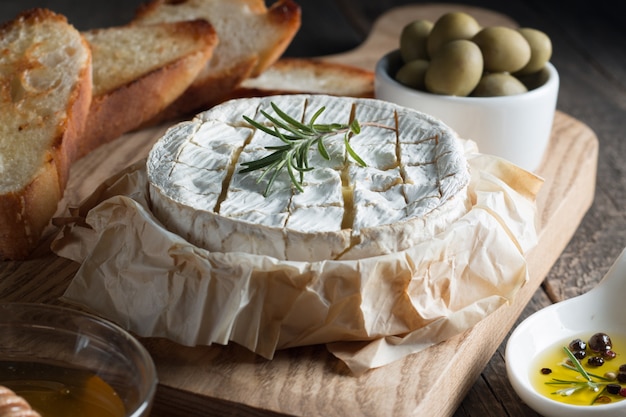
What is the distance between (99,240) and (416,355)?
73 cm

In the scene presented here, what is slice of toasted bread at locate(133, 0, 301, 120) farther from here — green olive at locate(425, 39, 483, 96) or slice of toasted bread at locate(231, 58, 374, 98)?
green olive at locate(425, 39, 483, 96)

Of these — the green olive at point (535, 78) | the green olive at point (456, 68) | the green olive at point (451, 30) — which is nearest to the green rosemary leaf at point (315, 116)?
the green olive at point (456, 68)

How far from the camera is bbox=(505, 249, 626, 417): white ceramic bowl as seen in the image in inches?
67.1

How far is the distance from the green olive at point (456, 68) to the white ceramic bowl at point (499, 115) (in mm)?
31

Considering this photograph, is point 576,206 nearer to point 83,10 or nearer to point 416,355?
point 416,355

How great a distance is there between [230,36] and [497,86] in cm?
104

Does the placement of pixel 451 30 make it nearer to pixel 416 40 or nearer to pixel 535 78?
pixel 416 40

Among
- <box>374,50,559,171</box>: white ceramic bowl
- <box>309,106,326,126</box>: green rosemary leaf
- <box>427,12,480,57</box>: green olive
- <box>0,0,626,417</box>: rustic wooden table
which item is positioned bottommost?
<box>0,0,626,417</box>: rustic wooden table

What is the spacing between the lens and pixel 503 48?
8.45 feet

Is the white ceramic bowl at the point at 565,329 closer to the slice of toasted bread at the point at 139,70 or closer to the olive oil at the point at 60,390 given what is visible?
the olive oil at the point at 60,390

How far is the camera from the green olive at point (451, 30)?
2.64 metres

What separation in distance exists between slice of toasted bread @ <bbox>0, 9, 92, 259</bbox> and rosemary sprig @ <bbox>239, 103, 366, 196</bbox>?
55 centimetres

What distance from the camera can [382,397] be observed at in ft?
5.61

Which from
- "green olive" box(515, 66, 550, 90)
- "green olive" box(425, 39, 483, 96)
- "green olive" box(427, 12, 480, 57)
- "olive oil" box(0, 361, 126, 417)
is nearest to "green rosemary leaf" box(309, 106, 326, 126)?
"green olive" box(425, 39, 483, 96)
